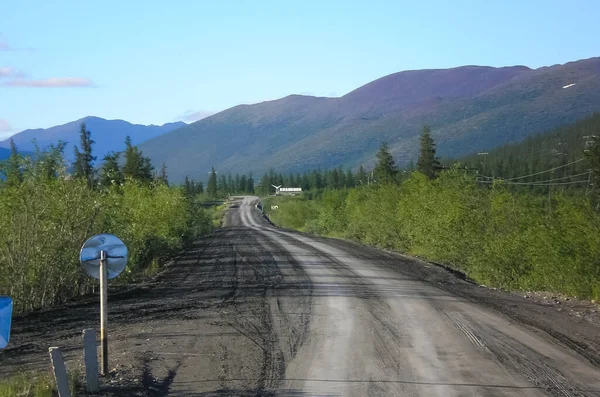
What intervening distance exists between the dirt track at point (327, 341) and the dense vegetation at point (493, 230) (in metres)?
1.65

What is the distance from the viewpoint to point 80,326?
1394 centimetres

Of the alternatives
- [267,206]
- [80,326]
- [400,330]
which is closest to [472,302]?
[400,330]

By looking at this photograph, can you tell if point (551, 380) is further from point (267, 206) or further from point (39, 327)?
point (267, 206)

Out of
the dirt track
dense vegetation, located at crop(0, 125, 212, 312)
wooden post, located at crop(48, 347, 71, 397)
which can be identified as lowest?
the dirt track

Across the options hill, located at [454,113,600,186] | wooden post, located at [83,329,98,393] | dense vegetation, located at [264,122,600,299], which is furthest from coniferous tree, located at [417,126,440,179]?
wooden post, located at [83,329,98,393]

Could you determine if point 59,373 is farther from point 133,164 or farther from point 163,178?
point 163,178

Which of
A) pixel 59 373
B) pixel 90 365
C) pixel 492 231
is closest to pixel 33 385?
pixel 90 365

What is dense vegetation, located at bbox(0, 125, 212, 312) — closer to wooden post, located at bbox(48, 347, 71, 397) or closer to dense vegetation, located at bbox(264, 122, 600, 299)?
wooden post, located at bbox(48, 347, 71, 397)

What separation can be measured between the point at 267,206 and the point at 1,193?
137262 mm

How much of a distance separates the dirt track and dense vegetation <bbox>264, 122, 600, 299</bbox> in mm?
1654

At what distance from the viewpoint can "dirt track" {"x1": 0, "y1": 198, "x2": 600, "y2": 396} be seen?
31.1ft

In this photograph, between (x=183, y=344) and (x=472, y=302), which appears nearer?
(x=183, y=344)

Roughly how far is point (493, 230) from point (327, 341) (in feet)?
51.0

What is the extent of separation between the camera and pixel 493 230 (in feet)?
86.4
